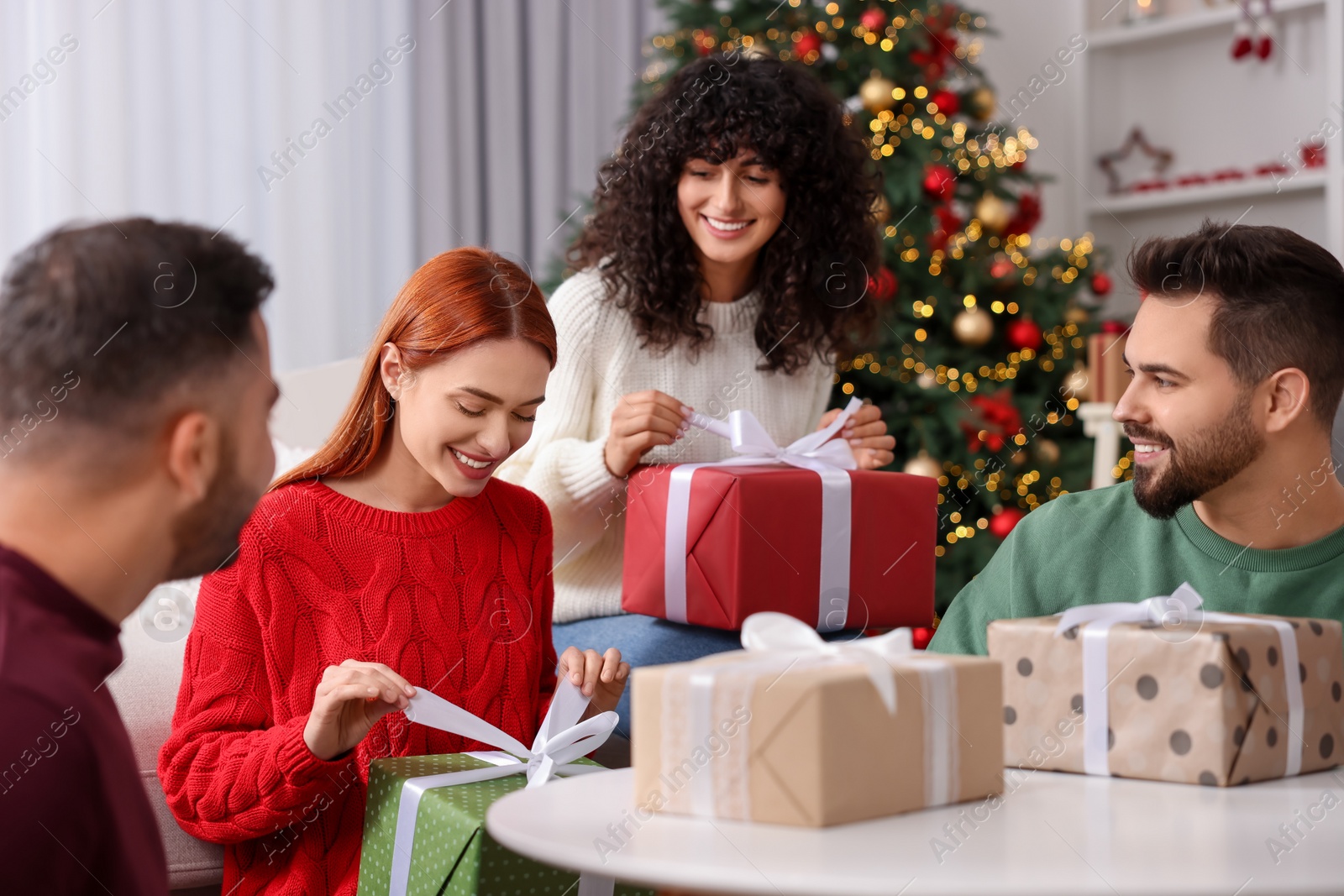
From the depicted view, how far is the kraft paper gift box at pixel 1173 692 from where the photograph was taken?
934 millimetres

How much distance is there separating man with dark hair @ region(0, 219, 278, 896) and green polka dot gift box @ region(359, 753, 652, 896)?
0.25 metres

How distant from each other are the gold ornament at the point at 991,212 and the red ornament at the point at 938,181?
0.43 feet

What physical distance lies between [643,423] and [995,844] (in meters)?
0.88

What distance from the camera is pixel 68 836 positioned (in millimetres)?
744

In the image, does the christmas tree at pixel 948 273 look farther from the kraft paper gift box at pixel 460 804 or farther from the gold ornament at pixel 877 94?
the kraft paper gift box at pixel 460 804

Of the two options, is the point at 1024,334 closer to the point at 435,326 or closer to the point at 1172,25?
the point at 1172,25

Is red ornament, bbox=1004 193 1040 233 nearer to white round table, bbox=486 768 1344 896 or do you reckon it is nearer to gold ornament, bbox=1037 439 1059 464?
gold ornament, bbox=1037 439 1059 464

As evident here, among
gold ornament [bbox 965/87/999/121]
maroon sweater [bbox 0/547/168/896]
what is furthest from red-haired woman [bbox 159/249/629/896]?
gold ornament [bbox 965/87/999/121]

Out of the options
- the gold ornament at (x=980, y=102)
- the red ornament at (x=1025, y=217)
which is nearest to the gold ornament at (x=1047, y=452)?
the red ornament at (x=1025, y=217)

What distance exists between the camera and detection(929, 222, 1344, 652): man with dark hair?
4.19 feet

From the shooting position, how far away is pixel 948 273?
3436mm

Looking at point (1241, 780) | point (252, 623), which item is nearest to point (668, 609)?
point (252, 623)

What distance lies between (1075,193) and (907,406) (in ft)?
5.47

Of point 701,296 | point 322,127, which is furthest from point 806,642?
point 322,127
